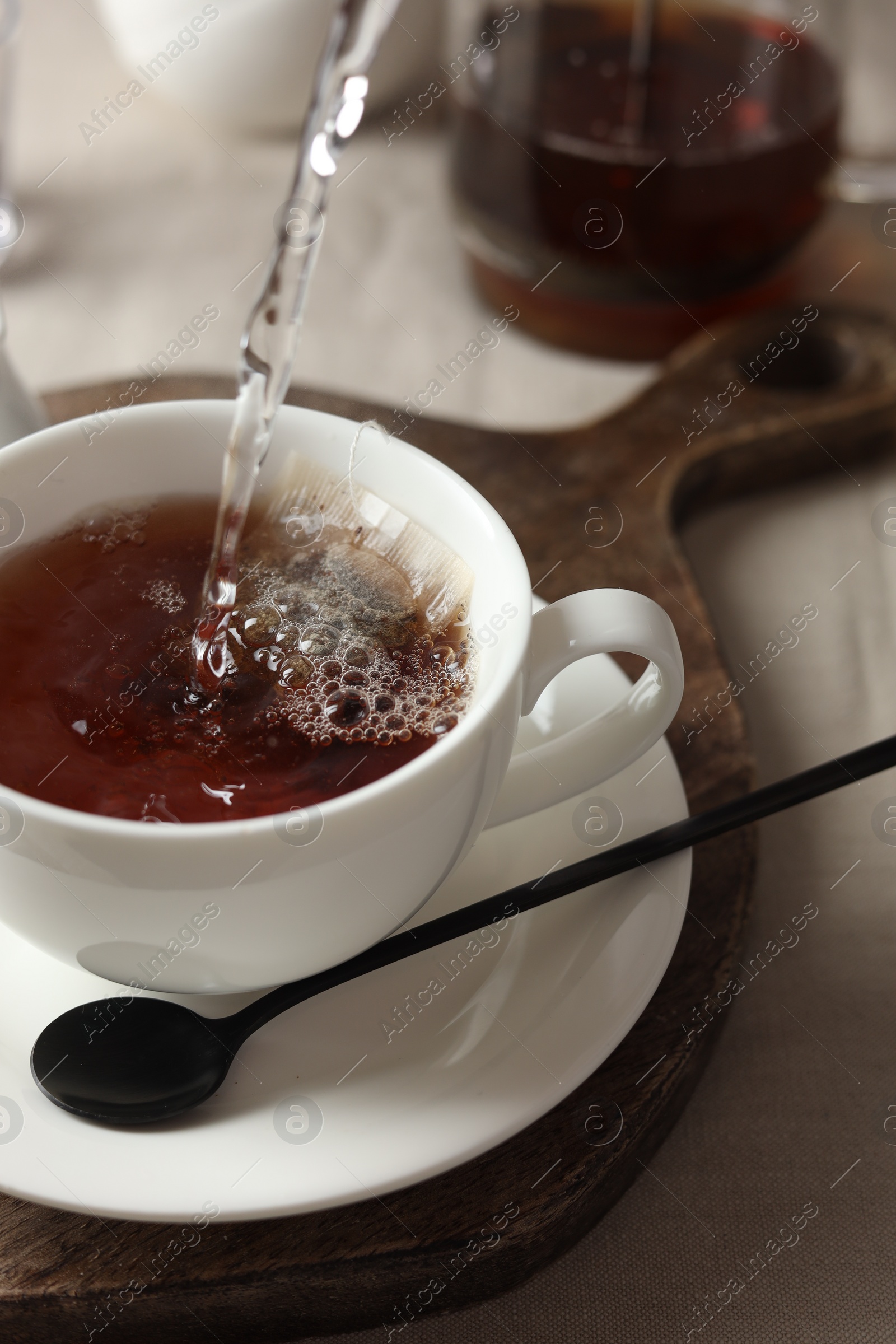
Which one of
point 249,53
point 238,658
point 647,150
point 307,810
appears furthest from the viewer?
point 249,53

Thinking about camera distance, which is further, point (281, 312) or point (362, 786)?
point (281, 312)

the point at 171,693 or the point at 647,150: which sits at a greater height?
the point at 171,693

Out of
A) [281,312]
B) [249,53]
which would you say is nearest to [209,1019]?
[281,312]

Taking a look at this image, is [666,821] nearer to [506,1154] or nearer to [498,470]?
[506,1154]

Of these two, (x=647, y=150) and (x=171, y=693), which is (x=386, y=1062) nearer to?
(x=171, y=693)

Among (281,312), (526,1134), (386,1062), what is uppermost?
(281,312)

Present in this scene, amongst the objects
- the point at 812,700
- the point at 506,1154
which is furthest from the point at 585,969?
the point at 812,700

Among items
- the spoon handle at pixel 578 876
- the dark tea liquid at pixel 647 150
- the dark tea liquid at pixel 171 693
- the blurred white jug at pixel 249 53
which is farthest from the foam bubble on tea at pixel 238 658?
the blurred white jug at pixel 249 53

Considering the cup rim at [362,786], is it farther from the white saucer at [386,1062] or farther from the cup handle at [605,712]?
the white saucer at [386,1062]
